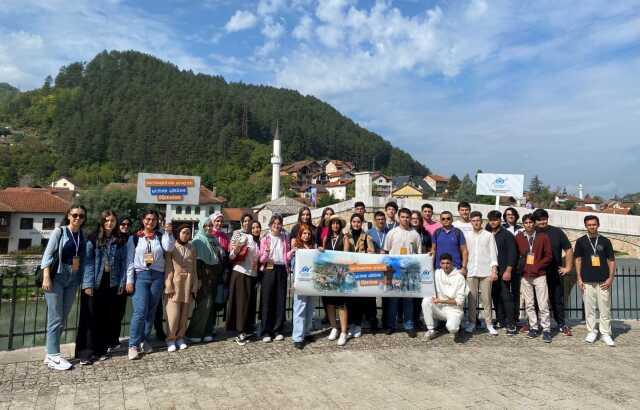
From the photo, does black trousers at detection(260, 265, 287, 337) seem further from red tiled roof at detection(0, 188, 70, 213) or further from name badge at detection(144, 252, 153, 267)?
red tiled roof at detection(0, 188, 70, 213)

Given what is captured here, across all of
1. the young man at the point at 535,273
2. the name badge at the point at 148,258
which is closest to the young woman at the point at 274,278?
the name badge at the point at 148,258

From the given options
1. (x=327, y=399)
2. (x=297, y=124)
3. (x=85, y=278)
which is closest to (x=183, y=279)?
(x=85, y=278)

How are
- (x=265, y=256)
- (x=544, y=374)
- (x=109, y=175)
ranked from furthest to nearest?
1. (x=109, y=175)
2. (x=265, y=256)
3. (x=544, y=374)

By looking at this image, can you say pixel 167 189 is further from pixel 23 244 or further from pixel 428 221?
pixel 23 244

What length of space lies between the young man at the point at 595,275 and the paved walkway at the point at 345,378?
0.40 meters

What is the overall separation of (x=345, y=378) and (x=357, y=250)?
1977 millimetres

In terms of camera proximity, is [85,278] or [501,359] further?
[501,359]

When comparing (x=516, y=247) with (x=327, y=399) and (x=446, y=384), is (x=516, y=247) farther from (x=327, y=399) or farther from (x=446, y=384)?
(x=327, y=399)

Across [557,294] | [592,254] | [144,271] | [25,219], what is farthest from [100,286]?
[25,219]

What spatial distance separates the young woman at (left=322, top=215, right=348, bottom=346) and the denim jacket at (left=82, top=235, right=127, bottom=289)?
2722 mm

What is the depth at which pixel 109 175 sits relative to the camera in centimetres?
8331

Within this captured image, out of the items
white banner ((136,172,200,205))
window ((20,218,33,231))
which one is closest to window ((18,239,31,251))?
window ((20,218,33,231))

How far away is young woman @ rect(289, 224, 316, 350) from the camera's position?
5.73 meters

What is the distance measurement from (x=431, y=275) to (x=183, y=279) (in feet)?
12.0
